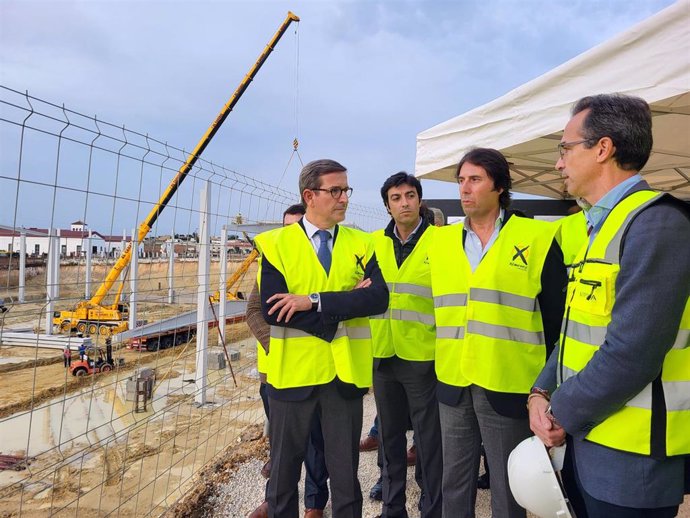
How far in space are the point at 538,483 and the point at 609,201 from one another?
851 mm

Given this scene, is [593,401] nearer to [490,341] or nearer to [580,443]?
[580,443]

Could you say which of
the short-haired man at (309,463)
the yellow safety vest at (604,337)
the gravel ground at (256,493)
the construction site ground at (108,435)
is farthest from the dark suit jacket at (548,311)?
the construction site ground at (108,435)

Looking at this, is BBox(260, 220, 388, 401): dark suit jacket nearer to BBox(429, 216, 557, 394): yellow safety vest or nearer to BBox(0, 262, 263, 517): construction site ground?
BBox(429, 216, 557, 394): yellow safety vest

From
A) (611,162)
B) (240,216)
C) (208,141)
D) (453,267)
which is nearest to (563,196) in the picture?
(240,216)

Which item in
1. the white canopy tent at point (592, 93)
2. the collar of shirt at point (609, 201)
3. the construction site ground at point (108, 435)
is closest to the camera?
the collar of shirt at point (609, 201)

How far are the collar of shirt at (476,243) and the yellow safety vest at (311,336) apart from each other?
1.63 ft

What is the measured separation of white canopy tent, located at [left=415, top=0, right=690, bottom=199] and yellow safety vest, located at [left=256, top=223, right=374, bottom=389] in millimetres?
1799

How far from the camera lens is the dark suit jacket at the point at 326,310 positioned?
1.87 metres

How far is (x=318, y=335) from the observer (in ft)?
6.33

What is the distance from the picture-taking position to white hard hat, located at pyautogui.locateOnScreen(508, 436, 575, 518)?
127cm

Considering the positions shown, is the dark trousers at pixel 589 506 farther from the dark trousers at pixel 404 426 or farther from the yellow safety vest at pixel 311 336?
the dark trousers at pixel 404 426

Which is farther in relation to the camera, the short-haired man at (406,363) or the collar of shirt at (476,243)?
the short-haired man at (406,363)

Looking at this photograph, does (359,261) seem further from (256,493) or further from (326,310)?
(256,493)

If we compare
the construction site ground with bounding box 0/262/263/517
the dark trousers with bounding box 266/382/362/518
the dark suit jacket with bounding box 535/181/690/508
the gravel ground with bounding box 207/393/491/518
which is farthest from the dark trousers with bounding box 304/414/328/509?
the dark suit jacket with bounding box 535/181/690/508
